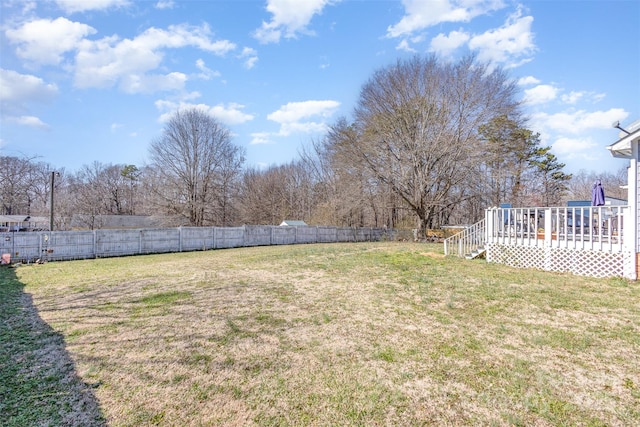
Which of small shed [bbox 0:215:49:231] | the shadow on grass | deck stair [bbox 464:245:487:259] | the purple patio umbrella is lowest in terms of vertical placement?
the shadow on grass

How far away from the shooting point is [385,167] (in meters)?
21.4

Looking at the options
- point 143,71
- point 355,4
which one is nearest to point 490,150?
point 355,4

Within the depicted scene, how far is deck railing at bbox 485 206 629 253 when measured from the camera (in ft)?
23.9

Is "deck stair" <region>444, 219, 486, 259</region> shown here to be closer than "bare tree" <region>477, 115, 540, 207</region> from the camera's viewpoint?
Yes

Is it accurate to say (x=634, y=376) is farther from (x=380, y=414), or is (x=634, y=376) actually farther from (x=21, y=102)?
(x=21, y=102)

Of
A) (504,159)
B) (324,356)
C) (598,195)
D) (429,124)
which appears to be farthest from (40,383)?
(504,159)

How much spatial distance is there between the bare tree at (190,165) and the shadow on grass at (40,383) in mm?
21616

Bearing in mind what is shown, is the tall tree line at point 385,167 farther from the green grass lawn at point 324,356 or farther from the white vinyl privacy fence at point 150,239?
the green grass lawn at point 324,356

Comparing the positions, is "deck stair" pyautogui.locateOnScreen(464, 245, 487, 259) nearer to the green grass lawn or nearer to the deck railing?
the deck railing

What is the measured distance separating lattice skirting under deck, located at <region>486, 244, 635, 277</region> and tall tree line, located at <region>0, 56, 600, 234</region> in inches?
442

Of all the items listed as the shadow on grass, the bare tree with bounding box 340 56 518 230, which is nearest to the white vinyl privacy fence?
the bare tree with bounding box 340 56 518 230

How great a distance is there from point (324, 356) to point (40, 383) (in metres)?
2.69

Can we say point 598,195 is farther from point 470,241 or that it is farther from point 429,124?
point 429,124

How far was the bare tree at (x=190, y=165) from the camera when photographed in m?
25.1
